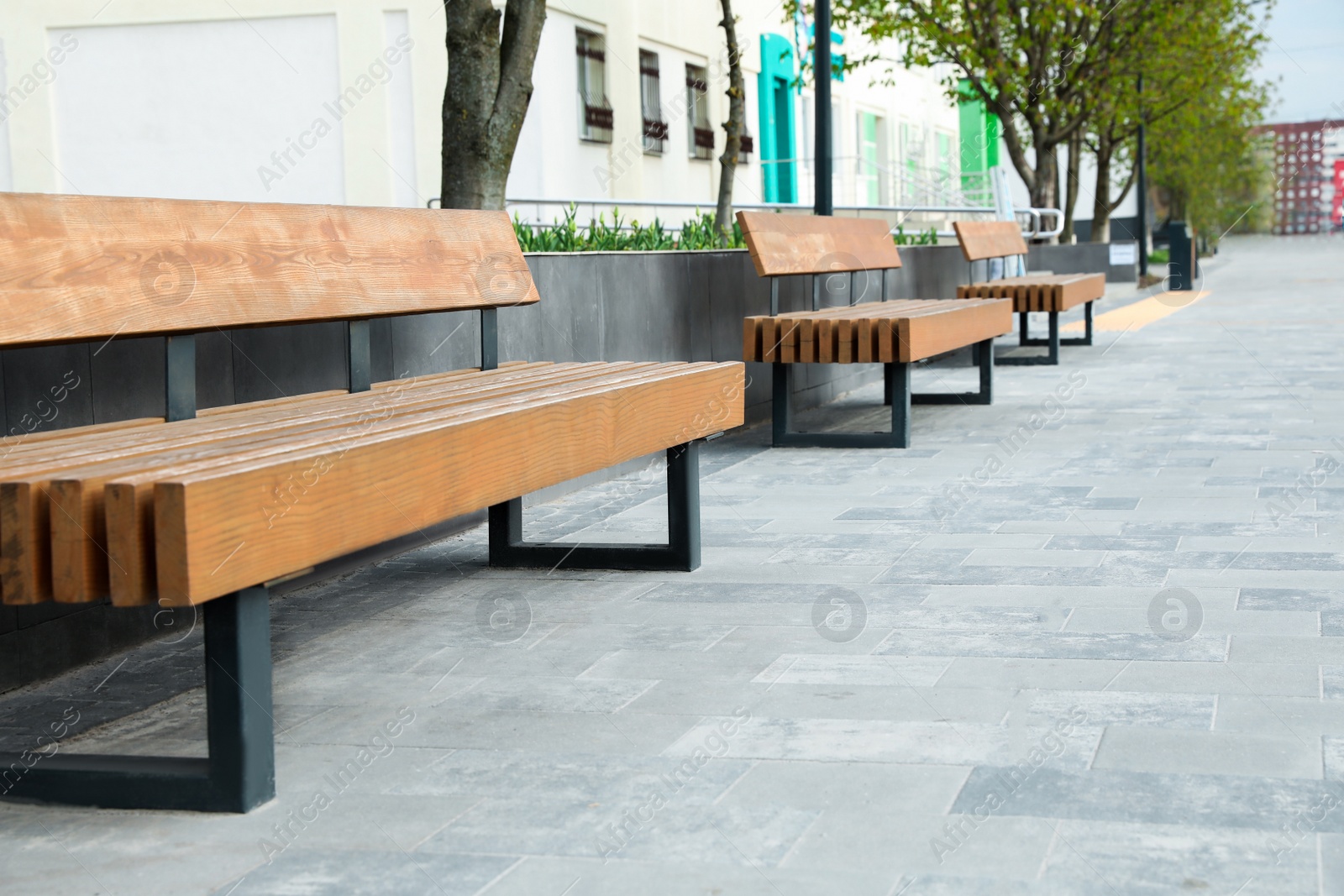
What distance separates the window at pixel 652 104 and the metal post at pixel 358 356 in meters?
17.6

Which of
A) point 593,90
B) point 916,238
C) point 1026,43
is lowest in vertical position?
point 916,238

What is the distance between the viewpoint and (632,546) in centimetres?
479

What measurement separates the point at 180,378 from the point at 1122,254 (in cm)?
2594

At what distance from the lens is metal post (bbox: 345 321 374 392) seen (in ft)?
14.6

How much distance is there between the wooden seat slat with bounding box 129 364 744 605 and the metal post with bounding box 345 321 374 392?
806 mm

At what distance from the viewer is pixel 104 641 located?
3.82 metres

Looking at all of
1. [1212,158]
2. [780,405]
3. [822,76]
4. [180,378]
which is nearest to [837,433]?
[780,405]

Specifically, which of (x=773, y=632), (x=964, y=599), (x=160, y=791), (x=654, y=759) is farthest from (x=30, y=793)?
(x=964, y=599)

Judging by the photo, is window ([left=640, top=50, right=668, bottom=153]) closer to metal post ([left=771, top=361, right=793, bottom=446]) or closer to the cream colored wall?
the cream colored wall

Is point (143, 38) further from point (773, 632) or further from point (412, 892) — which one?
point (412, 892)

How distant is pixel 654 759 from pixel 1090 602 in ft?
5.40

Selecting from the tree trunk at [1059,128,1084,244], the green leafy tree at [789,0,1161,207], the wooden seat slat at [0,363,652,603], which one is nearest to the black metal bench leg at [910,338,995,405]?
the wooden seat slat at [0,363,652,603]

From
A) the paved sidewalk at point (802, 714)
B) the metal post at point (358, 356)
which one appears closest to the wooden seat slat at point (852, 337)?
the paved sidewalk at point (802, 714)

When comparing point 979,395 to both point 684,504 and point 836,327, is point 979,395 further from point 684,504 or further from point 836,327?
point 684,504
